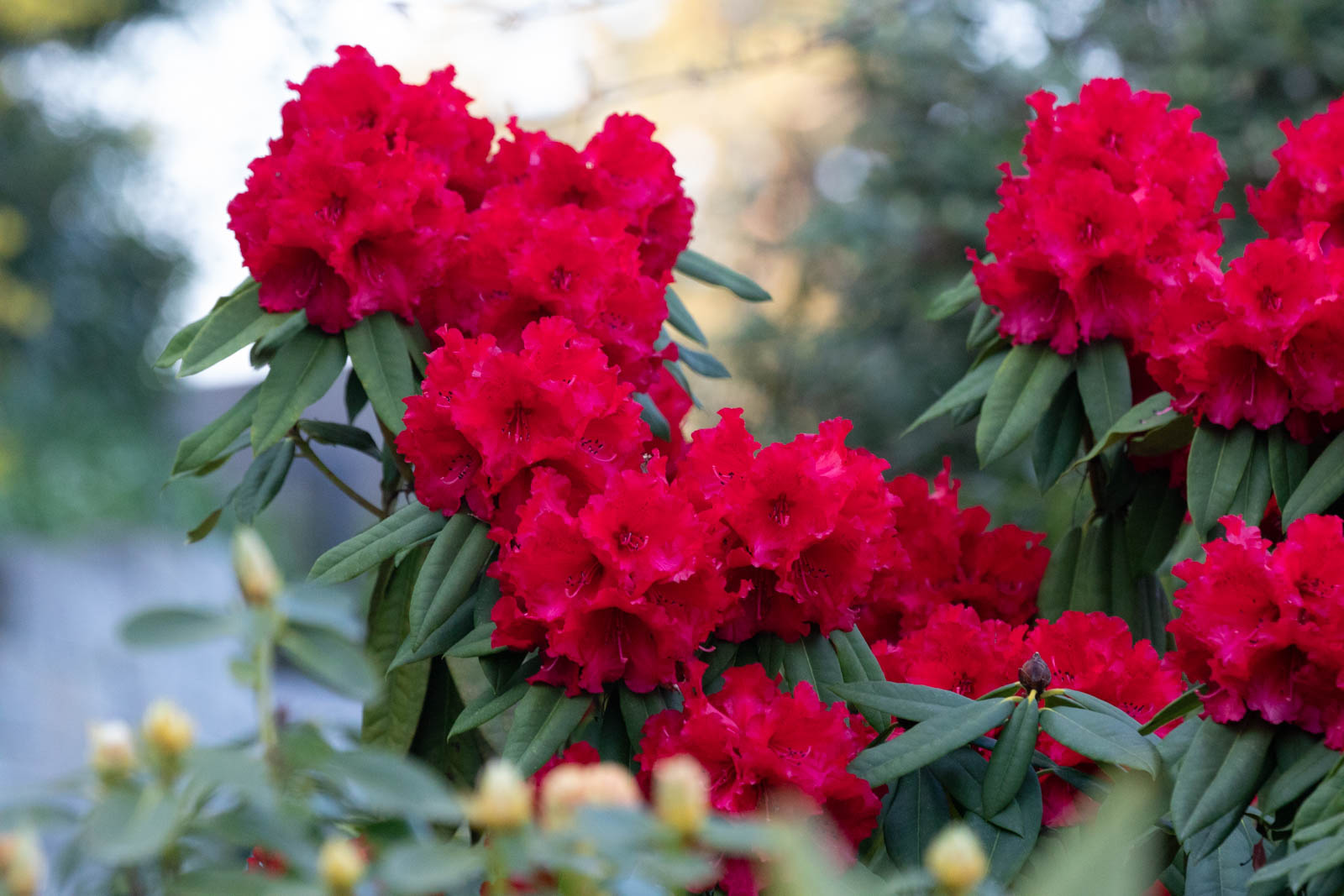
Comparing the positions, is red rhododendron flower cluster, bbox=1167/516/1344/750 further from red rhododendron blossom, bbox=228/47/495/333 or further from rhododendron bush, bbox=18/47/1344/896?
red rhododendron blossom, bbox=228/47/495/333

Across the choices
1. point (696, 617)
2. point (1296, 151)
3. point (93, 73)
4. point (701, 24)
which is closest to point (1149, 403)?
point (1296, 151)

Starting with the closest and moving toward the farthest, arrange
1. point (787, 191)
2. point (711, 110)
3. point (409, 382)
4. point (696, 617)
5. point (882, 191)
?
point (696, 617) < point (409, 382) < point (882, 191) < point (787, 191) < point (711, 110)

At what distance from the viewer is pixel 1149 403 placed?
1030 mm

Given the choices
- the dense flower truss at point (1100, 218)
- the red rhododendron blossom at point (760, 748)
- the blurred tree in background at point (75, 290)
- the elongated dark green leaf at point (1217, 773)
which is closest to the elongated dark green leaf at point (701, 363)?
the dense flower truss at point (1100, 218)

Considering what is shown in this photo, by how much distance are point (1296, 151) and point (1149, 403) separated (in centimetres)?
31

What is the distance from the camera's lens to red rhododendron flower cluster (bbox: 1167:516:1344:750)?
735mm

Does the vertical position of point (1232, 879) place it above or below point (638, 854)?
below

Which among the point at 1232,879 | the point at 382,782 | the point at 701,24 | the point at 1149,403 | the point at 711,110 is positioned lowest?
the point at 1232,879

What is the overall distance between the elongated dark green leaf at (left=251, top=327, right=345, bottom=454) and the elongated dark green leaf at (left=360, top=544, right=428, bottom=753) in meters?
0.16

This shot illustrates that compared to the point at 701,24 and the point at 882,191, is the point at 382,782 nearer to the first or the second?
the point at 882,191

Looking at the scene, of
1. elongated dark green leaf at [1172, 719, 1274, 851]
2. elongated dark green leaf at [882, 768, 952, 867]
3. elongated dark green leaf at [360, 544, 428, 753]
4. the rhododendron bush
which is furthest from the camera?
elongated dark green leaf at [360, 544, 428, 753]

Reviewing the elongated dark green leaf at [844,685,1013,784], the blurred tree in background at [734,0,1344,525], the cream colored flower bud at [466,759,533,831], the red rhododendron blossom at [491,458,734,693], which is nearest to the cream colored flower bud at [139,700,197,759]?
the cream colored flower bud at [466,759,533,831]

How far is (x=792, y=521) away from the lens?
2.78ft

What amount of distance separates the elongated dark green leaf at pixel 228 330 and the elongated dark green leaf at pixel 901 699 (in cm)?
57
